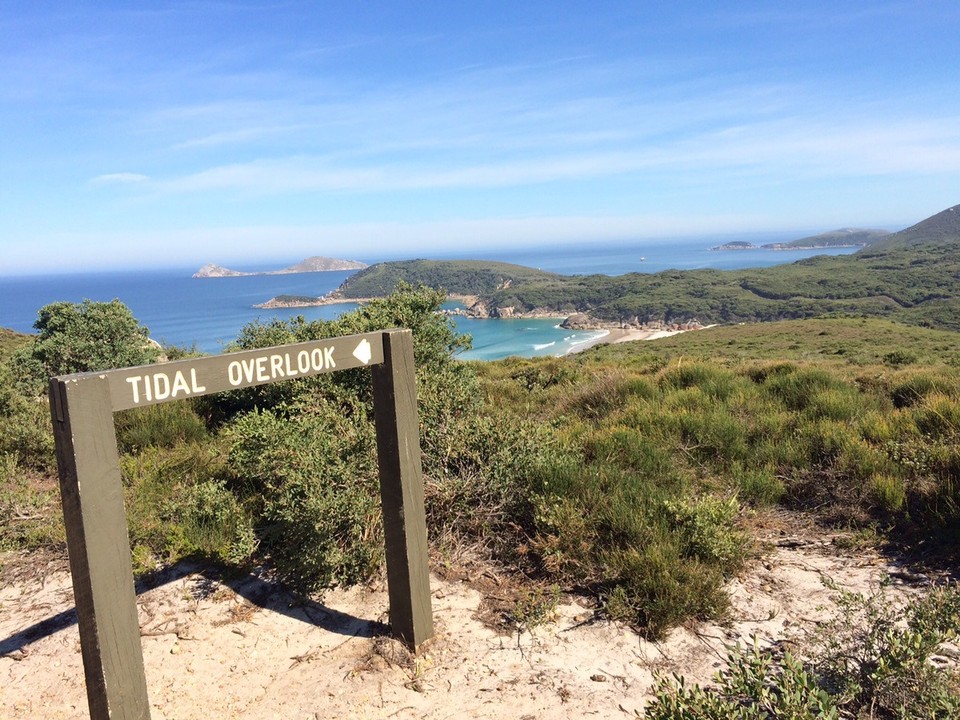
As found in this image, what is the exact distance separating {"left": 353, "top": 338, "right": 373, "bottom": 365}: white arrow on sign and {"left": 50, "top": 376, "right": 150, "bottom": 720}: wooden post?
3.54 feet

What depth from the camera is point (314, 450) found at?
4.14 metres

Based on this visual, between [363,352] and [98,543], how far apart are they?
4.33 ft

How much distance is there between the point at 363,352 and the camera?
2.99 meters

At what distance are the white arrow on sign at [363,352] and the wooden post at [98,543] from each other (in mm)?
1078

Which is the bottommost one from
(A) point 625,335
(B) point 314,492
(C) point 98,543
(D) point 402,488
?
(A) point 625,335

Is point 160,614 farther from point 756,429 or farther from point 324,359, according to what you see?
point 756,429

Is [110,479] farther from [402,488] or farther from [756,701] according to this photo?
[756,701]

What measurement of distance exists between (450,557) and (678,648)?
4.99 feet

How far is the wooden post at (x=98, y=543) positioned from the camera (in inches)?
82.3

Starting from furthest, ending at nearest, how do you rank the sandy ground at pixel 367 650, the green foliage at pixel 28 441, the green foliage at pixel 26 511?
the green foliage at pixel 28 441, the green foliage at pixel 26 511, the sandy ground at pixel 367 650

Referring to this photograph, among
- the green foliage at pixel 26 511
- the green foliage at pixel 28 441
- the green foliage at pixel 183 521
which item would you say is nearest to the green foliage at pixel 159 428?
the green foliage at pixel 28 441

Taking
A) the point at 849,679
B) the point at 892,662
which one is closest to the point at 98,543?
the point at 849,679

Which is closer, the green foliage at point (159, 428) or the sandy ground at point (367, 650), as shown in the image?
the sandy ground at point (367, 650)

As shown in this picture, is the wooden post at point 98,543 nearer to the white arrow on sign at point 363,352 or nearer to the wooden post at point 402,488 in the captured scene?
the white arrow on sign at point 363,352
